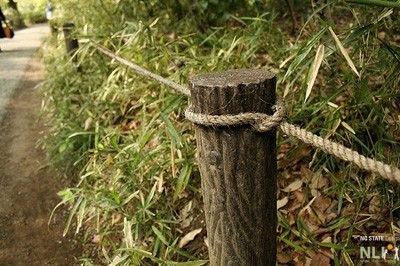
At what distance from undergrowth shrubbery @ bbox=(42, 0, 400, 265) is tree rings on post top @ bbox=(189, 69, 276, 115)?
280mm

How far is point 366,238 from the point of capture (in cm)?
126

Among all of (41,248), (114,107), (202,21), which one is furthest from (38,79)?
(41,248)

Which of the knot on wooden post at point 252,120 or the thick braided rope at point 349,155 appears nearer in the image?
the thick braided rope at point 349,155

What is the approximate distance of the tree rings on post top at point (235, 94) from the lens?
2.60ft

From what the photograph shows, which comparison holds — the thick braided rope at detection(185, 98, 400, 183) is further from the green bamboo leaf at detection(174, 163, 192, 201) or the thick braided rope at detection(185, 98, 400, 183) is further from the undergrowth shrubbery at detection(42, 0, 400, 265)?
the green bamboo leaf at detection(174, 163, 192, 201)

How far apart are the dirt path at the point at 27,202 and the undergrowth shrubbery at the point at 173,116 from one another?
153 mm

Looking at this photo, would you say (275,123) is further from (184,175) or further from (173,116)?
(173,116)

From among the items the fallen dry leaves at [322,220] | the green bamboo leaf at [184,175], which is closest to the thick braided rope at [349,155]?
the fallen dry leaves at [322,220]

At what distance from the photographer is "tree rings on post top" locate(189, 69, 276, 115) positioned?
0.79m

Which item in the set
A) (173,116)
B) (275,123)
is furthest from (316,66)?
(173,116)

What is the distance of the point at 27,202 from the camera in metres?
2.29

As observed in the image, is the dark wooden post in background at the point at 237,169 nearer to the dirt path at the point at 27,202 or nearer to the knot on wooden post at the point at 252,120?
the knot on wooden post at the point at 252,120

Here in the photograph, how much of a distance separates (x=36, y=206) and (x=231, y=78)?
2.05 meters

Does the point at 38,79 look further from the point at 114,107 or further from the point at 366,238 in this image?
the point at 366,238
